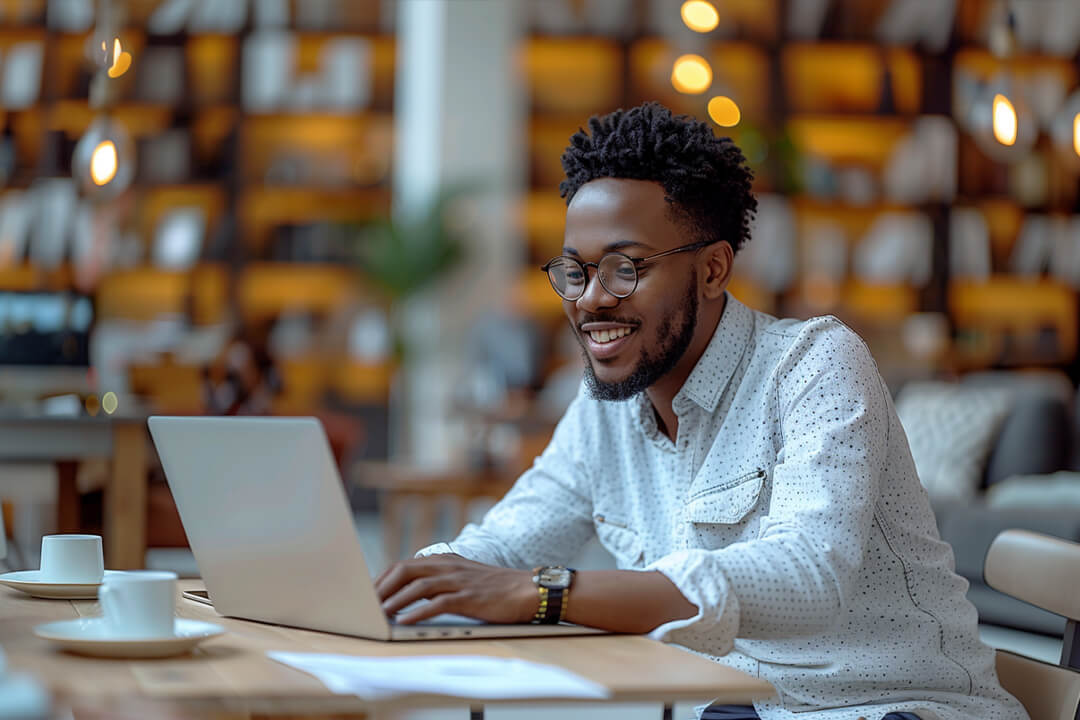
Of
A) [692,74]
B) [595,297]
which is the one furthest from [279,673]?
[692,74]

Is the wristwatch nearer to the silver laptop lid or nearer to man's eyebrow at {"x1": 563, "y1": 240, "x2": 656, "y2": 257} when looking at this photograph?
the silver laptop lid

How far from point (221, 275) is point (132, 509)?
484 centimetres

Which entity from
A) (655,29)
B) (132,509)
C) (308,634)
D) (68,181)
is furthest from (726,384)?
(655,29)

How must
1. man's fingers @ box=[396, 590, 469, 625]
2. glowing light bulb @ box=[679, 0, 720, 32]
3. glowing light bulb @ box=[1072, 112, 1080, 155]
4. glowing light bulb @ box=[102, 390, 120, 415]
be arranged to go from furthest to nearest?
glowing light bulb @ box=[679, 0, 720, 32] < glowing light bulb @ box=[102, 390, 120, 415] < glowing light bulb @ box=[1072, 112, 1080, 155] < man's fingers @ box=[396, 590, 469, 625]

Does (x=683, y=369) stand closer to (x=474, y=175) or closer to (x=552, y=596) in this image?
(x=552, y=596)

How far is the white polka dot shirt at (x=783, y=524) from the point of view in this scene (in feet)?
3.85

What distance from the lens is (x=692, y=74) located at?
5469 mm

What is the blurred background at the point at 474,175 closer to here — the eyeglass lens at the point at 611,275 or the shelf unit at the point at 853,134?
the shelf unit at the point at 853,134

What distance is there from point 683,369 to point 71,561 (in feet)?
2.21

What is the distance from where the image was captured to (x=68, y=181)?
23.0 feet

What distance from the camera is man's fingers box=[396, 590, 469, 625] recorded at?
3.58 feet

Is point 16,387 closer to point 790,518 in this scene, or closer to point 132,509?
point 132,509

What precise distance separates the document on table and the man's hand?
5.0 inches

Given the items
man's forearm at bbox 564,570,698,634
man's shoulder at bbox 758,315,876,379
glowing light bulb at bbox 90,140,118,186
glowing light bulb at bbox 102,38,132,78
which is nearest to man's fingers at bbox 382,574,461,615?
man's forearm at bbox 564,570,698,634
